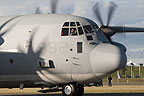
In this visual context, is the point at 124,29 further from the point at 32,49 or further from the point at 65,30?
the point at 32,49

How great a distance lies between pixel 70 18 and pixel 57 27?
0.96m

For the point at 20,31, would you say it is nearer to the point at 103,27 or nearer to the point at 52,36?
the point at 52,36

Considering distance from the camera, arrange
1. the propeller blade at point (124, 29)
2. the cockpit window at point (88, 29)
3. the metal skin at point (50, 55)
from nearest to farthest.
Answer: the metal skin at point (50, 55) < the cockpit window at point (88, 29) < the propeller blade at point (124, 29)

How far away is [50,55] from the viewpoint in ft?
78.5

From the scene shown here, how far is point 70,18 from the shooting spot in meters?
24.6

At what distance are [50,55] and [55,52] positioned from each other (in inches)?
12.6

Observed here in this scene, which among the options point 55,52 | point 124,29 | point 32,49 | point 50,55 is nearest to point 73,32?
point 55,52

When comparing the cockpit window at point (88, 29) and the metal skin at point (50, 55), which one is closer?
the metal skin at point (50, 55)

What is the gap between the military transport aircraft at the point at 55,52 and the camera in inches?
917

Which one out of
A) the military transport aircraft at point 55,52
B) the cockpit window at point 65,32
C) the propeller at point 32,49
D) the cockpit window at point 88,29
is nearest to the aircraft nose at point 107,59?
the military transport aircraft at point 55,52

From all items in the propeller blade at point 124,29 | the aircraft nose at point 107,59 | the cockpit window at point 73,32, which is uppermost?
the propeller blade at point 124,29

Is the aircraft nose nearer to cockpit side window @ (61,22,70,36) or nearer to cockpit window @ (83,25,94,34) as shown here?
cockpit window @ (83,25,94,34)

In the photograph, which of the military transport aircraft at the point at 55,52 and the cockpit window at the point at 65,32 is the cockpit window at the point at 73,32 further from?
the cockpit window at the point at 65,32

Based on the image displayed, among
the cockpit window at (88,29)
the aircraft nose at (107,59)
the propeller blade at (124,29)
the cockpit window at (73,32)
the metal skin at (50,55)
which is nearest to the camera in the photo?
the aircraft nose at (107,59)
